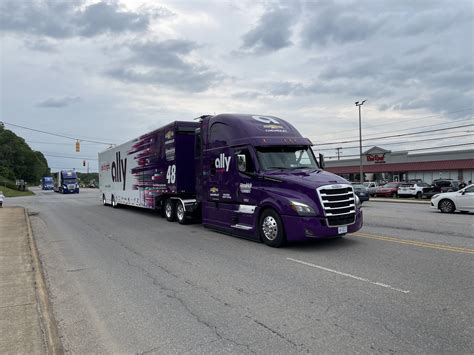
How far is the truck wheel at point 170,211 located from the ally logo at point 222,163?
13.3ft

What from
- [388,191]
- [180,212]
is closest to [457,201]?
[180,212]

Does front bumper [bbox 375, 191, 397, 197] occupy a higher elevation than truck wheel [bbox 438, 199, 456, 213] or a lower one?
lower

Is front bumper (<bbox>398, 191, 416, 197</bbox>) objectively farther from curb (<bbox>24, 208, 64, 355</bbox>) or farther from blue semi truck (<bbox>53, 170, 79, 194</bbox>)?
blue semi truck (<bbox>53, 170, 79, 194</bbox>)

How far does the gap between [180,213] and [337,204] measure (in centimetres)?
692

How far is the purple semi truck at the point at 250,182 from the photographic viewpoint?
8438 millimetres

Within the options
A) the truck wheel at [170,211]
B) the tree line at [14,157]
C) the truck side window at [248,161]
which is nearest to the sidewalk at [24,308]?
the truck side window at [248,161]

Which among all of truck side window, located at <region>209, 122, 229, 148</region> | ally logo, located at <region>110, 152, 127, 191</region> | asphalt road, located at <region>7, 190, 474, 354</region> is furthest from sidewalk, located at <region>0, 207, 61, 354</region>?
ally logo, located at <region>110, 152, 127, 191</region>

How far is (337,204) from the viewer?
8.54 m

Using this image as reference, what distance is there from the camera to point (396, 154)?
66375 mm

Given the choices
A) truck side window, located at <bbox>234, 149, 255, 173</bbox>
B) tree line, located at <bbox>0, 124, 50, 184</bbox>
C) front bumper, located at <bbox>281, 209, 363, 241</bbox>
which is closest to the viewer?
front bumper, located at <bbox>281, 209, 363, 241</bbox>

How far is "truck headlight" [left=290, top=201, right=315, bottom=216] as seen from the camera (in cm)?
826

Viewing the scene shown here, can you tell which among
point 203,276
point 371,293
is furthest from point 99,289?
point 371,293

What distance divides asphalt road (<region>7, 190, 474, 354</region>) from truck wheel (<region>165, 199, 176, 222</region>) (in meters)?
4.59

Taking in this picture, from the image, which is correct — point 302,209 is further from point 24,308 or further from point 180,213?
point 180,213
